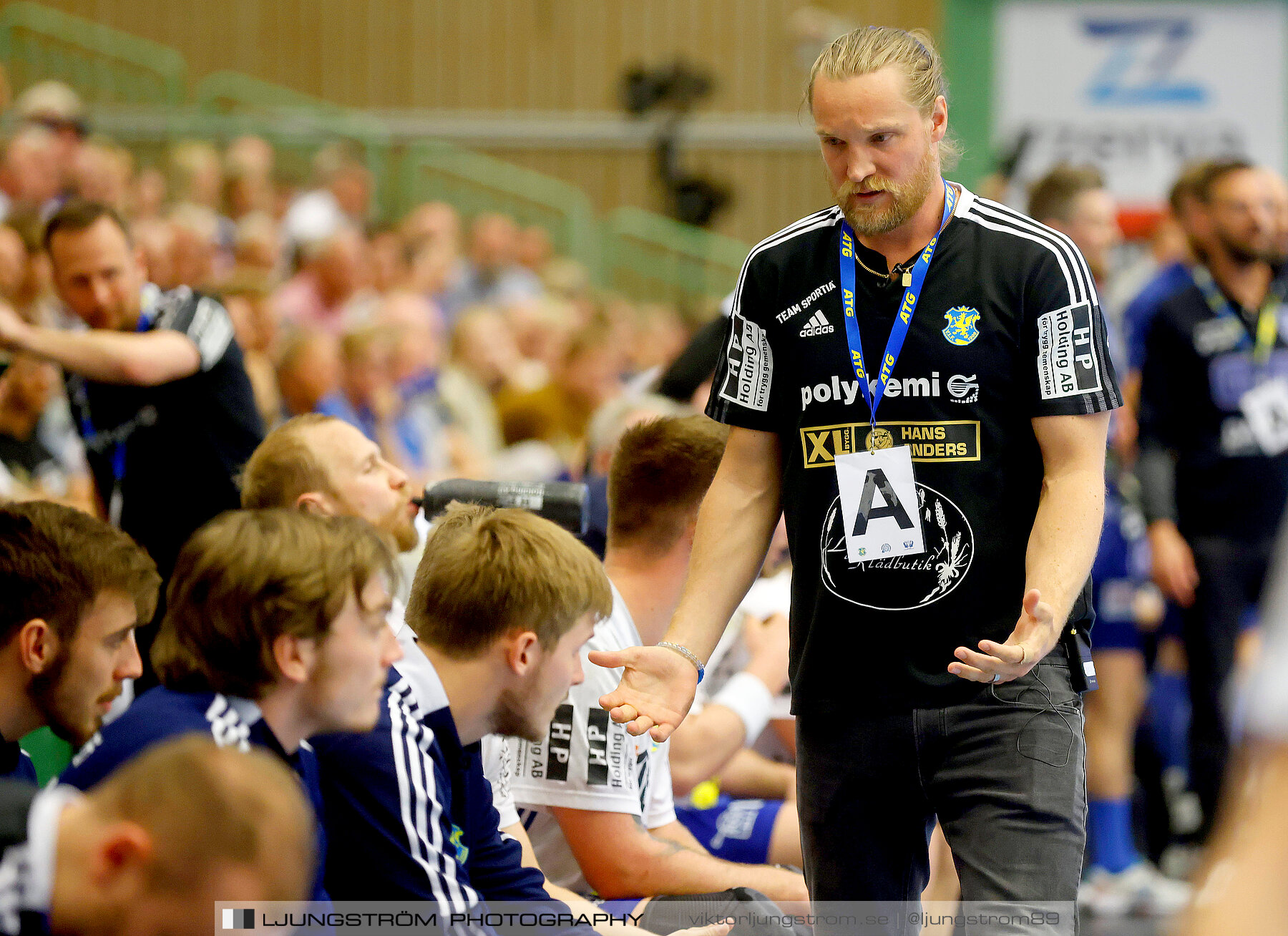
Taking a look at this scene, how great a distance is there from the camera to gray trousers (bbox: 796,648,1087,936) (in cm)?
217

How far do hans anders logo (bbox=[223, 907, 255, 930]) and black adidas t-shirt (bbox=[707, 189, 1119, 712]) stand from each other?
1065 mm

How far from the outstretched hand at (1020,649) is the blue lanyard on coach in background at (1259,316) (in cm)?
308

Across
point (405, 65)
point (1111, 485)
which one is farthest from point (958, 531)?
point (405, 65)

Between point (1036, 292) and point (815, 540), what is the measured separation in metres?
0.51

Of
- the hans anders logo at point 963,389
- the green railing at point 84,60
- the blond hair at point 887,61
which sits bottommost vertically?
the hans anders logo at point 963,389

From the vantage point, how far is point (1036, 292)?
7.40 ft

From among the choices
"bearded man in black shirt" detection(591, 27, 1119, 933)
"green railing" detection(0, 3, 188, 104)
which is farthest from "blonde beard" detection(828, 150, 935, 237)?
"green railing" detection(0, 3, 188, 104)

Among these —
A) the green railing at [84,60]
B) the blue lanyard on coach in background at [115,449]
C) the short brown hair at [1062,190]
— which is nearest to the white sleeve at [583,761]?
the blue lanyard on coach in background at [115,449]

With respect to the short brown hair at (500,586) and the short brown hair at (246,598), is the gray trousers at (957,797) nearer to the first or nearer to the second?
the short brown hair at (500,586)

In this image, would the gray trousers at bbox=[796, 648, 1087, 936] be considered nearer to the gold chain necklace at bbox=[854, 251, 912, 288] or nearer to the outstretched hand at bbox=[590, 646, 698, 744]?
the outstretched hand at bbox=[590, 646, 698, 744]

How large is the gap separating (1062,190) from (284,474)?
275 cm

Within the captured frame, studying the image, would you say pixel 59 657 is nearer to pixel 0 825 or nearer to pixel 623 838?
pixel 0 825

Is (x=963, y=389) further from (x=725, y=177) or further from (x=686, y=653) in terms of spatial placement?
(x=725, y=177)

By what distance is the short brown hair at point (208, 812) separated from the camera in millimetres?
1353
